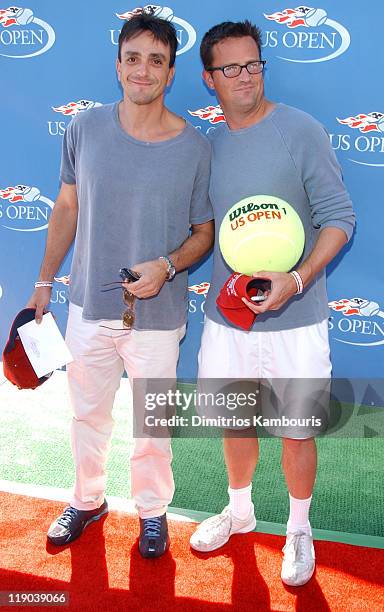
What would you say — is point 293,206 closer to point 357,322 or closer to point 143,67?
point 143,67

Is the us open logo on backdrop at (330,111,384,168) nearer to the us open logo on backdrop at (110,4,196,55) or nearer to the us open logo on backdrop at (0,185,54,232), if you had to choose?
the us open logo on backdrop at (110,4,196,55)

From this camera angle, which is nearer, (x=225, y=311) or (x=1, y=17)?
(x=225, y=311)

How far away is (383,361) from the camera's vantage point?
399 centimetres

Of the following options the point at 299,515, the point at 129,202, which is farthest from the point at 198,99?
the point at 299,515

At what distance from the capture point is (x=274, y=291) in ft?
7.29

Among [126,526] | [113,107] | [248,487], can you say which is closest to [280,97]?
[113,107]

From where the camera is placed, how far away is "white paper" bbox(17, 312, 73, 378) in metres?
2.60

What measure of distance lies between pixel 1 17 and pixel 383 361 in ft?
9.97

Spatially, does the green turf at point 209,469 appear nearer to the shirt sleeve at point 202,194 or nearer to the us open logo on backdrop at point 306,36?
the shirt sleeve at point 202,194

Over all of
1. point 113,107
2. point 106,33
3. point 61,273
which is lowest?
point 61,273

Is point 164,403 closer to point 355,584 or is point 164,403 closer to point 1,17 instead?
point 355,584

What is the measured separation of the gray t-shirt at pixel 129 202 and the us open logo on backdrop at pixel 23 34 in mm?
1496

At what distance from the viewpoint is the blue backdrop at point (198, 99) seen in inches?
134

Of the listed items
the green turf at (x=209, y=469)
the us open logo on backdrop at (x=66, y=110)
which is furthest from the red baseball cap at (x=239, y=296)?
the us open logo on backdrop at (x=66, y=110)
